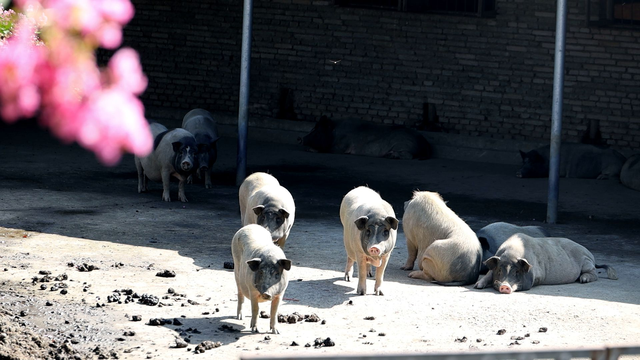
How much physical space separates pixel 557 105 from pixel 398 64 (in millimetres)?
6362

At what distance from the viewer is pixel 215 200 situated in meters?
12.6

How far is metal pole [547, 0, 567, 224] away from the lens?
466 inches

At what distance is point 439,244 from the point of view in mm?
8789

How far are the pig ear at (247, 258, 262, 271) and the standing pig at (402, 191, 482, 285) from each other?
2627 millimetres

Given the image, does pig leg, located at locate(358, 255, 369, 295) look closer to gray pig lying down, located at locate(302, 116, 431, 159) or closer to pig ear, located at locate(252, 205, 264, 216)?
pig ear, located at locate(252, 205, 264, 216)

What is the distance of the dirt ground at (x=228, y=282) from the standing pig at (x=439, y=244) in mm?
211

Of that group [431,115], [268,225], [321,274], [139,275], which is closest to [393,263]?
[321,274]

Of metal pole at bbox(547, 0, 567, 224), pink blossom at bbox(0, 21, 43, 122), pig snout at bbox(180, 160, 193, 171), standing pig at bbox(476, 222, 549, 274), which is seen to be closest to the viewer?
pink blossom at bbox(0, 21, 43, 122)

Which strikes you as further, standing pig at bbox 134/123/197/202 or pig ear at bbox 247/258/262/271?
standing pig at bbox 134/123/197/202

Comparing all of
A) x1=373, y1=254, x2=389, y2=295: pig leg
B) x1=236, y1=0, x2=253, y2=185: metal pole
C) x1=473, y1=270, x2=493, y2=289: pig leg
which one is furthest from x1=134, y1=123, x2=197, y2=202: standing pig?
x1=473, y1=270, x2=493, y2=289: pig leg

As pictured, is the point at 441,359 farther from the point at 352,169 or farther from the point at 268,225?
the point at 352,169

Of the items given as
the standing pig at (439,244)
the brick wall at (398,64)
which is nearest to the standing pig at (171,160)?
the standing pig at (439,244)

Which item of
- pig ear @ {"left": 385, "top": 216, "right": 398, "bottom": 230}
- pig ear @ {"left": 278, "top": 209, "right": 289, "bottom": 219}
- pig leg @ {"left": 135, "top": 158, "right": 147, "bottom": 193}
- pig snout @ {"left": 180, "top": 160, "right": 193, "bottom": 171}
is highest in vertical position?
pig snout @ {"left": 180, "top": 160, "right": 193, "bottom": 171}

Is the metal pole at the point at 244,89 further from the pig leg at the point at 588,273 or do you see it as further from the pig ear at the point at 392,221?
the pig leg at the point at 588,273
